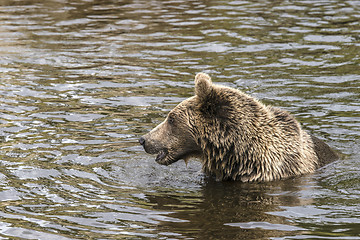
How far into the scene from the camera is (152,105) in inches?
502

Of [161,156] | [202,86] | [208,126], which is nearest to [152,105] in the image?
[161,156]

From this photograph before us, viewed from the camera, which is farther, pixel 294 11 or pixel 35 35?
pixel 294 11

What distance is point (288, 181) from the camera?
9156mm

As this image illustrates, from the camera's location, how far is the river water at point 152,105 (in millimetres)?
7680

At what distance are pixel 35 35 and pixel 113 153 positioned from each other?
8.70 metres

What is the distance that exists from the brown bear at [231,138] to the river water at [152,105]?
0.27 m

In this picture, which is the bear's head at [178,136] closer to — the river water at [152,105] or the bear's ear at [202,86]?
the bear's ear at [202,86]

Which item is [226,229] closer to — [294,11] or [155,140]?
[155,140]

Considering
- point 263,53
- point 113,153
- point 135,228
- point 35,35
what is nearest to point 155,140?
point 113,153

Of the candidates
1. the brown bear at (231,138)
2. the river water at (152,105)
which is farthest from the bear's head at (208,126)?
the river water at (152,105)

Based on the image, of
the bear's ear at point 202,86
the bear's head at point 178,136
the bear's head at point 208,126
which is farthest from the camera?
the bear's head at point 178,136

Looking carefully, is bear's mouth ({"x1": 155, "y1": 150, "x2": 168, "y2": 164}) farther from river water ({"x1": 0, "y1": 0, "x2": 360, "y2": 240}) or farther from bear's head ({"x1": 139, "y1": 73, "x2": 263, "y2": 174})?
river water ({"x1": 0, "y1": 0, "x2": 360, "y2": 240})

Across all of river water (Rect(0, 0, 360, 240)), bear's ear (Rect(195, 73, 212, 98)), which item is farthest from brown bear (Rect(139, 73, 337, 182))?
river water (Rect(0, 0, 360, 240))

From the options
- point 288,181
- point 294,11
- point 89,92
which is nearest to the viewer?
point 288,181
